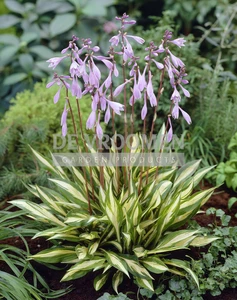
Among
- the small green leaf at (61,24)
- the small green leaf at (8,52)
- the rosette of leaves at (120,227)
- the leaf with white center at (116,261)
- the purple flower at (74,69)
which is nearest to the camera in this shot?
the purple flower at (74,69)

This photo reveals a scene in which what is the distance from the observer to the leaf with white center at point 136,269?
2729mm

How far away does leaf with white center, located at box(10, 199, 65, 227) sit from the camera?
302 centimetres

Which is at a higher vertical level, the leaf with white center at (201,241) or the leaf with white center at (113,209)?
the leaf with white center at (113,209)

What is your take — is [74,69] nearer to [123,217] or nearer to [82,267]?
[123,217]

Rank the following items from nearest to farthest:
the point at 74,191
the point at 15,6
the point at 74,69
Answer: the point at 74,69 < the point at 74,191 < the point at 15,6

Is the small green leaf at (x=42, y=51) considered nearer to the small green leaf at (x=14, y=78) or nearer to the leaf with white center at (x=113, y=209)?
the small green leaf at (x=14, y=78)

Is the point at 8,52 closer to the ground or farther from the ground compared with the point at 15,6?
closer to the ground

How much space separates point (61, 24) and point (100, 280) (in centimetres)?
355

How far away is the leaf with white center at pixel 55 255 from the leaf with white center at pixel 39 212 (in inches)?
7.1

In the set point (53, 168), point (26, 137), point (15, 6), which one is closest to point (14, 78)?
point (15, 6)

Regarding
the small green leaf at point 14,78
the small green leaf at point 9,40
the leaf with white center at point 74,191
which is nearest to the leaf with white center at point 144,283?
the leaf with white center at point 74,191

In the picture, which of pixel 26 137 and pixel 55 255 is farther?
pixel 26 137

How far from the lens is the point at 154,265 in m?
2.74

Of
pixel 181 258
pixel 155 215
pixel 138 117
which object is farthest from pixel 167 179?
pixel 138 117
